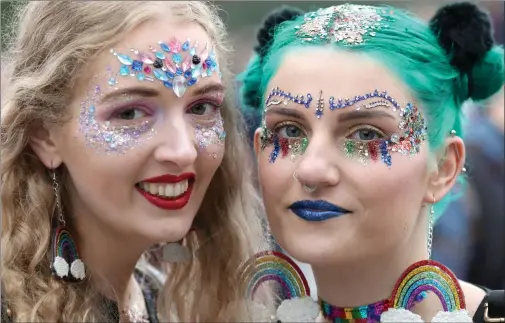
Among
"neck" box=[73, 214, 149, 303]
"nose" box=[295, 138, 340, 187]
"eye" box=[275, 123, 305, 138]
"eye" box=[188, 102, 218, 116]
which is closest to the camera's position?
"nose" box=[295, 138, 340, 187]

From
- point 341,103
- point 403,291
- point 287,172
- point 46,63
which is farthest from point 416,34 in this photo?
point 46,63

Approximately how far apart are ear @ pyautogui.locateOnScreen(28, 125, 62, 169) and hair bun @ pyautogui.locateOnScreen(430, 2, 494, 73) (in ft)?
3.44

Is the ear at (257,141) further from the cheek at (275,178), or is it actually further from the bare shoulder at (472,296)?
the bare shoulder at (472,296)

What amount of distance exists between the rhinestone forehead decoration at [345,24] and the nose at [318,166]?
26 cm

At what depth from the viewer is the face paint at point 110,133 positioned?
1623 mm

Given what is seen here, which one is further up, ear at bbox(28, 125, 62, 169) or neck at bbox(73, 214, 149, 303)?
ear at bbox(28, 125, 62, 169)

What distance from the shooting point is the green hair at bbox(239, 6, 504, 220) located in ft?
5.15

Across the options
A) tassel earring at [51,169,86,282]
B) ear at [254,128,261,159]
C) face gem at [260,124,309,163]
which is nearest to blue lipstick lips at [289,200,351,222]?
face gem at [260,124,309,163]

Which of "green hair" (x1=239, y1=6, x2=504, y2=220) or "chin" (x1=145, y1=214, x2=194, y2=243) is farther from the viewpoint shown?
"chin" (x1=145, y1=214, x2=194, y2=243)

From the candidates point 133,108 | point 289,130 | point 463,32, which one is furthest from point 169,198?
point 463,32

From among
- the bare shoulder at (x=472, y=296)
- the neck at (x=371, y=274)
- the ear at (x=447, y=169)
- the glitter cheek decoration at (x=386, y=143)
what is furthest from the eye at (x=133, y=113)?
the bare shoulder at (x=472, y=296)

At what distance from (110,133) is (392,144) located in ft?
2.31

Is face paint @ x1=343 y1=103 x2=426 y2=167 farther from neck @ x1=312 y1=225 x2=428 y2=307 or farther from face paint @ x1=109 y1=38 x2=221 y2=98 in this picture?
face paint @ x1=109 y1=38 x2=221 y2=98

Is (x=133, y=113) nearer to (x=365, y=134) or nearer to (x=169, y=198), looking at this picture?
(x=169, y=198)
